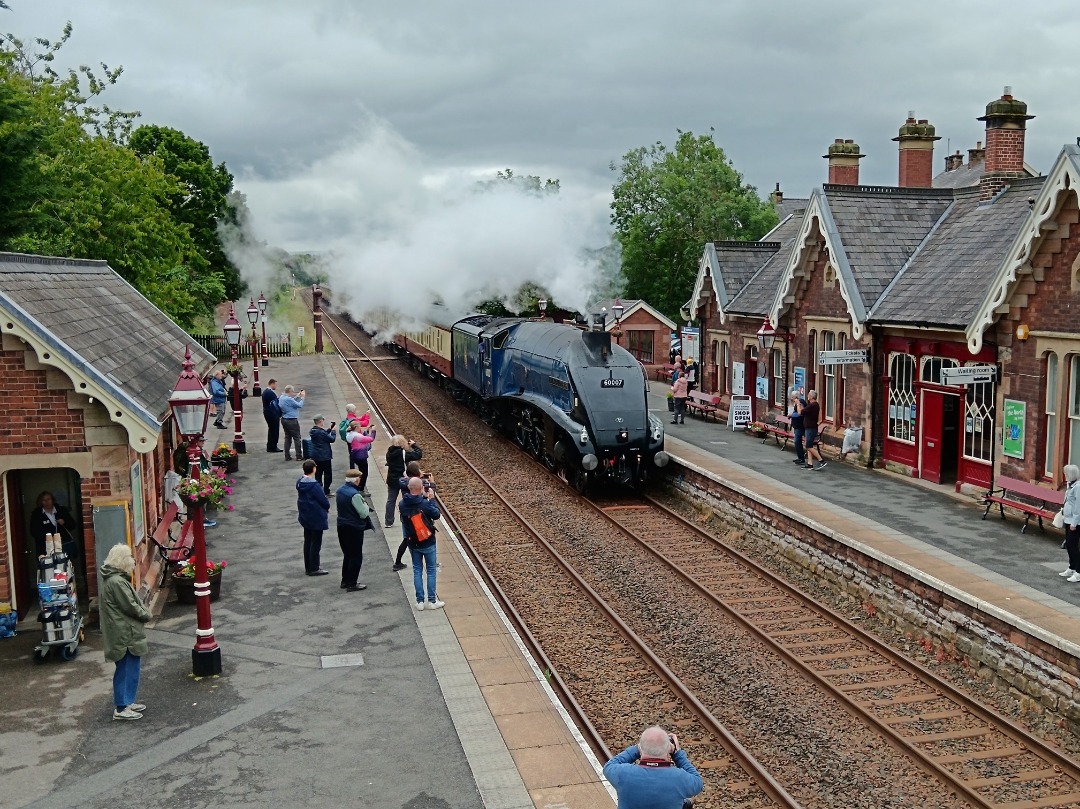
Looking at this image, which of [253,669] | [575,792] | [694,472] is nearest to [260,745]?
[253,669]

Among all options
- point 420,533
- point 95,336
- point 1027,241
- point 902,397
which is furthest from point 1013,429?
point 95,336

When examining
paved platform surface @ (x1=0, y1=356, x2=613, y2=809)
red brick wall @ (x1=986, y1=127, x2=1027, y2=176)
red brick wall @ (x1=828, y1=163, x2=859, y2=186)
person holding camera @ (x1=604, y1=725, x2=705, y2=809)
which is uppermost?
red brick wall @ (x1=828, y1=163, x2=859, y2=186)

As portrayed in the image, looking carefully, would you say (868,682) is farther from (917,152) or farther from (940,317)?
(917,152)

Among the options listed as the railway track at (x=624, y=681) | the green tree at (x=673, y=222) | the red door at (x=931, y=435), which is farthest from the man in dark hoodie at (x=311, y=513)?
the green tree at (x=673, y=222)

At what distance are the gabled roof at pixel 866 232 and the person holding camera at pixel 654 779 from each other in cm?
1649

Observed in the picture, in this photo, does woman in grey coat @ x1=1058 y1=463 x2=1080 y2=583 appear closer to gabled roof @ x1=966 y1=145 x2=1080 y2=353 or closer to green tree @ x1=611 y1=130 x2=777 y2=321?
gabled roof @ x1=966 y1=145 x2=1080 y2=353

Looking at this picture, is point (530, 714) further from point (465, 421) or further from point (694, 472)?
point (465, 421)

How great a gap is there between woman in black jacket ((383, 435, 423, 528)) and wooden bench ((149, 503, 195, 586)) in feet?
10.3

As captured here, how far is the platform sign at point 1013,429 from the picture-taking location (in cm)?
1639

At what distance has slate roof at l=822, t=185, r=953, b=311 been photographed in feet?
70.5

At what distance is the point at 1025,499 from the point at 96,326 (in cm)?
1421

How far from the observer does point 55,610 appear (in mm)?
9977

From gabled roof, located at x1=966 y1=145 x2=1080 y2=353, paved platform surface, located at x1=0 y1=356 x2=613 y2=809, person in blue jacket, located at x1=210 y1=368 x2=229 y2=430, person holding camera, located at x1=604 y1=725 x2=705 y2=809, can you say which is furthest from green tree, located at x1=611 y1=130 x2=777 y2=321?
person holding camera, located at x1=604 y1=725 x2=705 y2=809

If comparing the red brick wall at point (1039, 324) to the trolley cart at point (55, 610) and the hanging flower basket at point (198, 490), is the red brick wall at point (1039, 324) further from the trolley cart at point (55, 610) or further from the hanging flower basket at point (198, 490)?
the trolley cart at point (55, 610)
